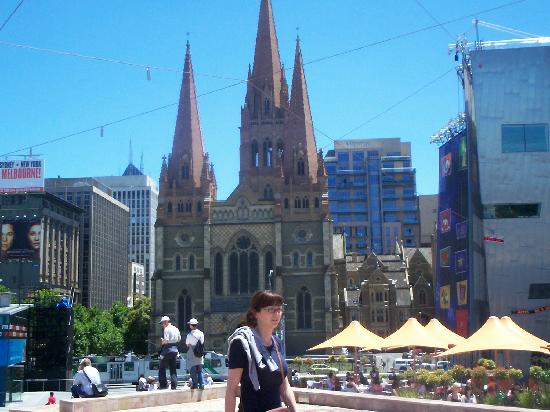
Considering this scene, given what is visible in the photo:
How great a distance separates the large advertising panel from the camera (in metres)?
41.3

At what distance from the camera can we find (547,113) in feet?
128

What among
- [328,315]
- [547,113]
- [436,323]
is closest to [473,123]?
[547,113]

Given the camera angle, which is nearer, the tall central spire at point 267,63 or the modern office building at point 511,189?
the modern office building at point 511,189

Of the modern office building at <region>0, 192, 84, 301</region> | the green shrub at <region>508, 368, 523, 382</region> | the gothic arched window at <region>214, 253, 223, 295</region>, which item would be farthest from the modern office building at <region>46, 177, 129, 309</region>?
the green shrub at <region>508, 368, 523, 382</region>

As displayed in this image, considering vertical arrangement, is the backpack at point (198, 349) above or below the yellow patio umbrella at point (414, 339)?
Result: above

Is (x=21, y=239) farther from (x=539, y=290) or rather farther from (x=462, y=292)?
(x=539, y=290)

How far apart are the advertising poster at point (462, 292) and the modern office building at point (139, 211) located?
120 m

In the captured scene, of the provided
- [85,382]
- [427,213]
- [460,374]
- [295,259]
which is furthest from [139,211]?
[85,382]

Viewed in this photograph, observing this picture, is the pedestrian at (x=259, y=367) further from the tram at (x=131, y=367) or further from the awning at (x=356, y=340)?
the tram at (x=131, y=367)

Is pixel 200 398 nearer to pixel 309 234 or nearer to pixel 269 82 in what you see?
pixel 309 234

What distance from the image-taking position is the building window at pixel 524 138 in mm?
39219

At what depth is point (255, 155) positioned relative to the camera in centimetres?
6850

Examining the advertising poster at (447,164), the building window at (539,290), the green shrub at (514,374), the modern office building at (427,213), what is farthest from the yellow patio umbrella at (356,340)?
the modern office building at (427,213)

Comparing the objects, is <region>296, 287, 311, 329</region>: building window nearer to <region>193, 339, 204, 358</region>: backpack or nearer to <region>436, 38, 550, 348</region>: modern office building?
<region>436, 38, 550, 348</region>: modern office building
